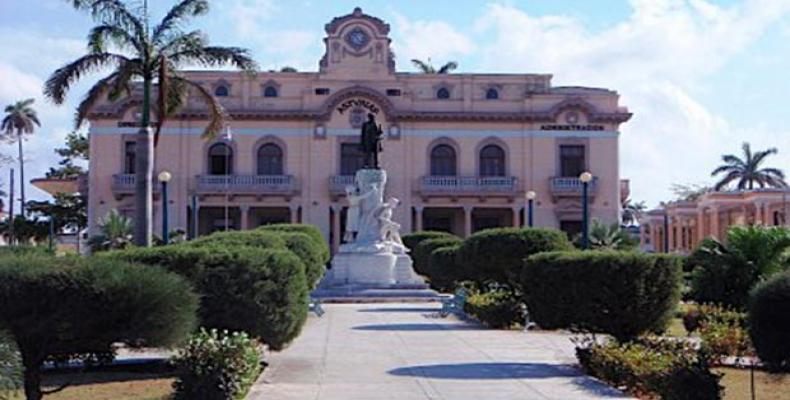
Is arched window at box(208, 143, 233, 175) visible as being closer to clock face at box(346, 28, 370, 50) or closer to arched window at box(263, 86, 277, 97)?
arched window at box(263, 86, 277, 97)

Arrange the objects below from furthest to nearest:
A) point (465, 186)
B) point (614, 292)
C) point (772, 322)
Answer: point (465, 186), point (614, 292), point (772, 322)

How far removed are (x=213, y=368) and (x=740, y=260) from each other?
45.8 feet

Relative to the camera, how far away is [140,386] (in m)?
13.6

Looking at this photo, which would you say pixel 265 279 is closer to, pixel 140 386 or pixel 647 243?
pixel 140 386

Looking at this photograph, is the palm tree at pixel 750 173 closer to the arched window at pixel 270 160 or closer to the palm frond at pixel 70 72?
the arched window at pixel 270 160

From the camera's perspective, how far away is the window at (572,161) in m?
58.6

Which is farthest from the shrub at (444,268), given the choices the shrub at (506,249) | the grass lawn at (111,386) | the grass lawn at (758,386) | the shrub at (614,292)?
the grass lawn at (111,386)

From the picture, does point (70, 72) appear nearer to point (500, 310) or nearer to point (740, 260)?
point (500, 310)

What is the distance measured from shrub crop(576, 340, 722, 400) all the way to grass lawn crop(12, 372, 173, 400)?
544 centimetres

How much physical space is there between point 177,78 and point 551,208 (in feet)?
110

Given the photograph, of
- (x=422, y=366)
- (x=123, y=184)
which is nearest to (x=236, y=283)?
(x=422, y=366)

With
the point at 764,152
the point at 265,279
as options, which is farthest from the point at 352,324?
the point at 764,152

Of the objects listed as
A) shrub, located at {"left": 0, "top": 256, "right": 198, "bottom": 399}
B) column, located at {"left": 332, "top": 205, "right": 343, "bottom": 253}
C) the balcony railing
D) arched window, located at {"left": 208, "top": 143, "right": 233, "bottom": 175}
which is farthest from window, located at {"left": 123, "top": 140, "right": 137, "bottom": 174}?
shrub, located at {"left": 0, "top": 256, "right": 198, "bottom": 399}

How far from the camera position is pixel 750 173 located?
82.9m
